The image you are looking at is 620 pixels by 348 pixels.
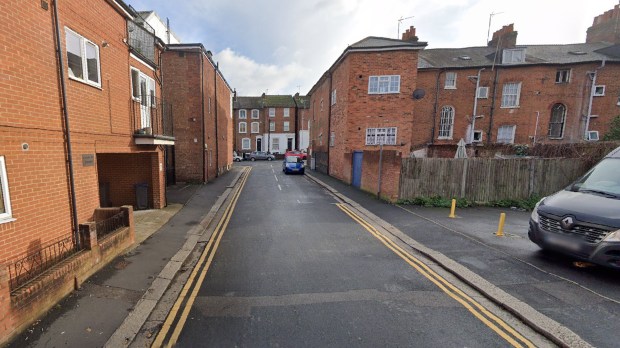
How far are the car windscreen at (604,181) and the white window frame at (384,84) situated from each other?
1212 centimetres

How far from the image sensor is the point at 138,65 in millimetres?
8547

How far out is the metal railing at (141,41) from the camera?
8.09m

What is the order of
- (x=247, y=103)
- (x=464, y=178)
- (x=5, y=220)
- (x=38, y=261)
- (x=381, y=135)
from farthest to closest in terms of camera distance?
(x=247, y=103) → (x=381, y=135) → (x=464, y=178) → (x=38, y=261) → (x=5, y=220)

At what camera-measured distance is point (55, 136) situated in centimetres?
499

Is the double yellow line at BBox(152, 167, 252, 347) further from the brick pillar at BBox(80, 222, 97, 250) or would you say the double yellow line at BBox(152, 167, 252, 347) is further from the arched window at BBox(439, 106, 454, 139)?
the arched window at BBox(439, 106, 454, 139)

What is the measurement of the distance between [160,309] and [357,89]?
53.2 ft

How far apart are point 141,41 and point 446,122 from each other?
2420 cm

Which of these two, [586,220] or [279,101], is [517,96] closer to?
[586,220]

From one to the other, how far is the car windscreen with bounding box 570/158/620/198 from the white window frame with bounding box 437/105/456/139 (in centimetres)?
Result: 1909

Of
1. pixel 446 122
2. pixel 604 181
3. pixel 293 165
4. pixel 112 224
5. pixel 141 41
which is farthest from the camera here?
pixel 446 122

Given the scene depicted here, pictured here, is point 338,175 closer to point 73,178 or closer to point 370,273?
point 370,273

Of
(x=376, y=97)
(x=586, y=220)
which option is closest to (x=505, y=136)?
(x=376, y=97)

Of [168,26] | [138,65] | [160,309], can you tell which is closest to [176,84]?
[168,26]

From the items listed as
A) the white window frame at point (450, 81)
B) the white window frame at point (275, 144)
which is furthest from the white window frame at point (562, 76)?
the white window frame at point (275, 144)
